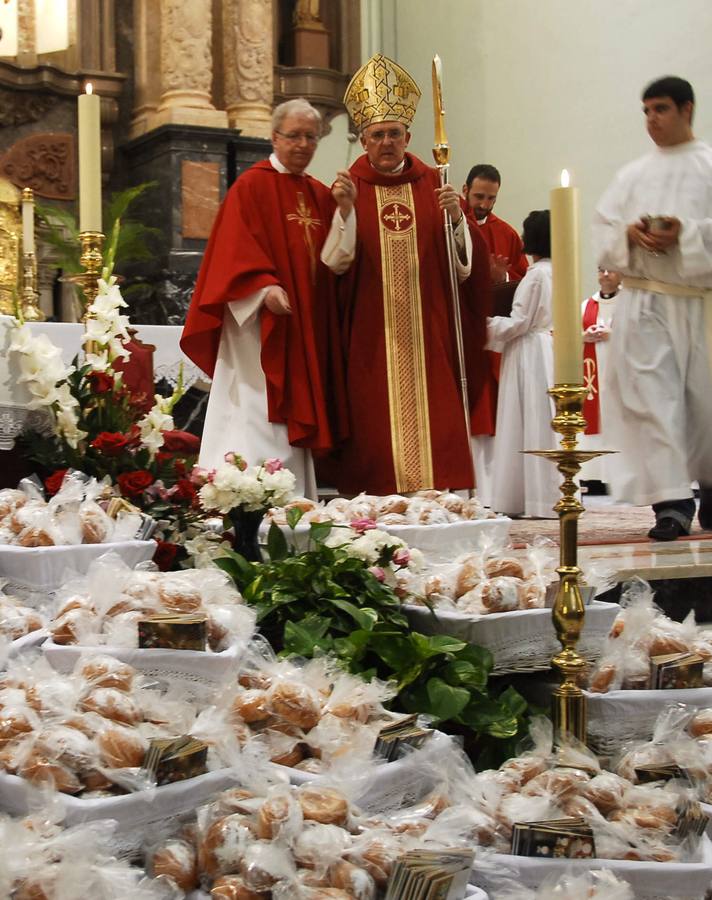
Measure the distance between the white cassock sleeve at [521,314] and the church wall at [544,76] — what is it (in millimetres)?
3001

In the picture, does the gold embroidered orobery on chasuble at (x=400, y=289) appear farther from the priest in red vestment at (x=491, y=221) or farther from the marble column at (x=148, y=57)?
the marble column at (x=148, y=57)

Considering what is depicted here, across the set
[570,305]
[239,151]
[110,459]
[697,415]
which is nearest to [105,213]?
[239,151]

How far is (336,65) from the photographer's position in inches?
458

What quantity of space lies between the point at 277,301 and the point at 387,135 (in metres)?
0.94

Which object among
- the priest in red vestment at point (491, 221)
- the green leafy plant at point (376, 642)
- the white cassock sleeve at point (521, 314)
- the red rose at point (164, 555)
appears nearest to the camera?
the green leafy plant at point (376, 642)

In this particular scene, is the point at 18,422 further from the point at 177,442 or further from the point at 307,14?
the point at 307,14

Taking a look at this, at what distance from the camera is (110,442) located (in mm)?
3146

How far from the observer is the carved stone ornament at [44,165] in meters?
9.58

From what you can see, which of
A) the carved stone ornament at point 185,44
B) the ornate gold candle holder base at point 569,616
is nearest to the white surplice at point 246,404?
the ornate gold candle holder base at point 569,616

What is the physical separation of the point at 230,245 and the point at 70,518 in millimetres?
2857

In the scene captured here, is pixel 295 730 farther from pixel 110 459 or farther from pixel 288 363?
pixel 288 363

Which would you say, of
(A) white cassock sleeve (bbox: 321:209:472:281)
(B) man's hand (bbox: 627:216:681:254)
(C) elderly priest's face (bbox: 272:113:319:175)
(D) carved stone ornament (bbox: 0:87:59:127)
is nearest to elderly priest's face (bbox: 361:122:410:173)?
(C) elderly priest's face (bbox: 272:113:319:175)

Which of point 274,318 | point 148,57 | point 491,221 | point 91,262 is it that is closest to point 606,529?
point 274,318

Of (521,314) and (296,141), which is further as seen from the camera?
(521,314)
